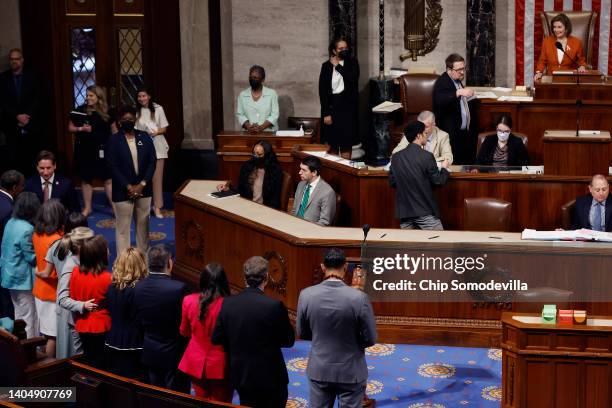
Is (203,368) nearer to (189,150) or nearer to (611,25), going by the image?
(189,150)

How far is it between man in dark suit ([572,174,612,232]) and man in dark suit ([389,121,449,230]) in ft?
3.65

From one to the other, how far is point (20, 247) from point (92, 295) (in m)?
1.33

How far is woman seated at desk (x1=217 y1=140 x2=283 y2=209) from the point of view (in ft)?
32.3

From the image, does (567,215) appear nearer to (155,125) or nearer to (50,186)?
(50,186)

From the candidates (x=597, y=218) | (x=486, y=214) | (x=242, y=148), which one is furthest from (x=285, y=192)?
(x=597, y=218)

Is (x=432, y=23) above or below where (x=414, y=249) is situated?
above

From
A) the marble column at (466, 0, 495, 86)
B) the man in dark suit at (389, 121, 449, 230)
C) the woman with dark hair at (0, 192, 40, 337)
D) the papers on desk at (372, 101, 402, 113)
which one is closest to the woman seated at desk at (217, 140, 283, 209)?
the man in dark suit at (389, 121, 449, 230)

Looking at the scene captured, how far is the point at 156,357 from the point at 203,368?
39 cm

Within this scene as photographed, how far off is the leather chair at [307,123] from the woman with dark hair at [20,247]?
5239 mm

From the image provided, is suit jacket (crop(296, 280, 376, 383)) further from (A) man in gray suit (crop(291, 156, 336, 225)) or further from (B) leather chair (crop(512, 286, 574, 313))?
(A) man in gray suit (crop(291, 156, 336, 225))

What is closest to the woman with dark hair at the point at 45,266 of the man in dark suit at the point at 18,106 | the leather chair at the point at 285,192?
the leather chair at the point at 285,192

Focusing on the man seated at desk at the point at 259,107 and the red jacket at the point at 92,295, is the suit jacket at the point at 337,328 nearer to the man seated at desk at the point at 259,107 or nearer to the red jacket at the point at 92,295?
the red jacket at the point at 92,295

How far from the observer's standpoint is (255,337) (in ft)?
19.9

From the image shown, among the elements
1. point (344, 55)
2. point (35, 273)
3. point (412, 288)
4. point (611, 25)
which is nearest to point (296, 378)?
point (412, 288)
